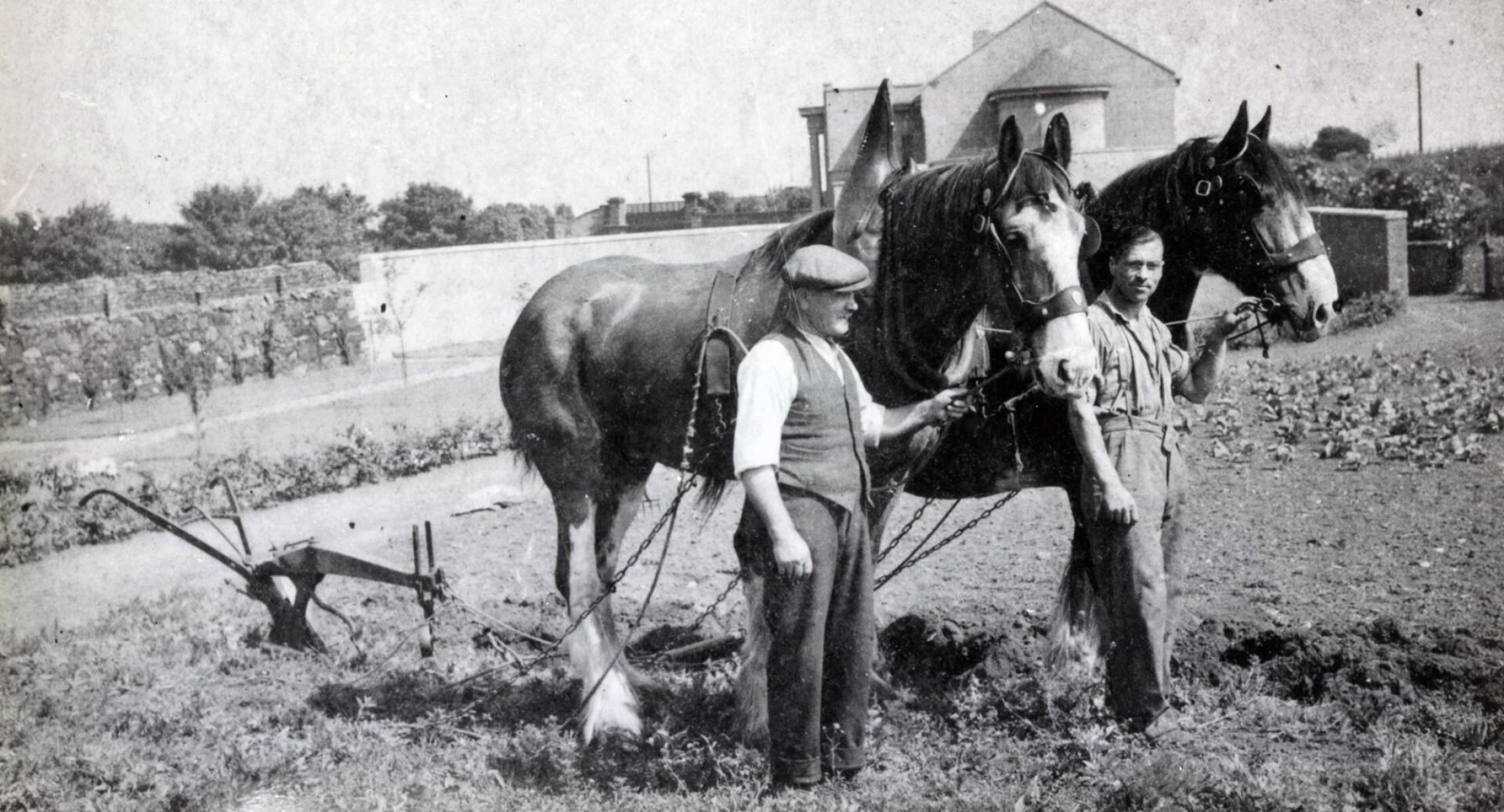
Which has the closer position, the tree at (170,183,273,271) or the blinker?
the blinker

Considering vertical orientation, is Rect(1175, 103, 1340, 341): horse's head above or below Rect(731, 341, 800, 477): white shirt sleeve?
above

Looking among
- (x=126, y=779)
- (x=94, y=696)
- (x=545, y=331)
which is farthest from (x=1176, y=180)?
(x=94, y=696)

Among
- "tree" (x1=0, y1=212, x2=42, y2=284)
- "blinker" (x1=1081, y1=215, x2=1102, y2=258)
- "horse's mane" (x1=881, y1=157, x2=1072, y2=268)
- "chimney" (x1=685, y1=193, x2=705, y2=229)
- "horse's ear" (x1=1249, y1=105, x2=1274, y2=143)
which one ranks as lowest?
"blinker" (x1=1081, y1=215, x2=1102, y2=258)

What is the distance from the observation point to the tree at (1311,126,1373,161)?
38.7 metres

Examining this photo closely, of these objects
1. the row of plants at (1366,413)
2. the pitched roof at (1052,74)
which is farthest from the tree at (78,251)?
the row of plants at (1366,413)

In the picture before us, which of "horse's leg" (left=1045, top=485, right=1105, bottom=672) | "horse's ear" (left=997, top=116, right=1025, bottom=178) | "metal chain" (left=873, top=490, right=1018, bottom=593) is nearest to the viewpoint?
"horse's ear" (left=997, top=116, right=1025, bottom=178)

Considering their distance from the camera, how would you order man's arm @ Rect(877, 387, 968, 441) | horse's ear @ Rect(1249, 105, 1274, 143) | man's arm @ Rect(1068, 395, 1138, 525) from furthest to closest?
1. horse's ear @ Rect(1249, 105, 1274, 143)
2. man's arm @ Rect(1068, 395, 1138, 525)
3. man's arm @ Rect(877, 387, 968, 441)

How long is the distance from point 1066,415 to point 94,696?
4.81m

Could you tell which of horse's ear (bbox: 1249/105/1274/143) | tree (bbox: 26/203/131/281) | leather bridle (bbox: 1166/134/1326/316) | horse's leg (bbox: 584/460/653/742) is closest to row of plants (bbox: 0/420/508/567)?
horse's leg (bbox: 584/460/653/742)

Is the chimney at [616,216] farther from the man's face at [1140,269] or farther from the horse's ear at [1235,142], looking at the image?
the man's face at [1140,269]

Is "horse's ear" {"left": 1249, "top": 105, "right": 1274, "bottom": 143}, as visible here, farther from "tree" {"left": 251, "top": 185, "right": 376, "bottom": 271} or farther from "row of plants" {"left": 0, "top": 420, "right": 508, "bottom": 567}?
"tree" {"left": 251, "top": 185, "right": 376, "bottom": 271}

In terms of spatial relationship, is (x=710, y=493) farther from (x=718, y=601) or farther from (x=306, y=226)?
(x=306, y=226)

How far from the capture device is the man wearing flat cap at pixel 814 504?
336 centimetres

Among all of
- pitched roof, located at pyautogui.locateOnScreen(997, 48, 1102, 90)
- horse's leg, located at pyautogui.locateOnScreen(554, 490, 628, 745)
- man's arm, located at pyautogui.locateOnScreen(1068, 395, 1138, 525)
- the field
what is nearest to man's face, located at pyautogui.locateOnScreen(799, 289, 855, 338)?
man's arm, located at pyautogui.locateOnScreen(1068, 395, 1138, 525)
